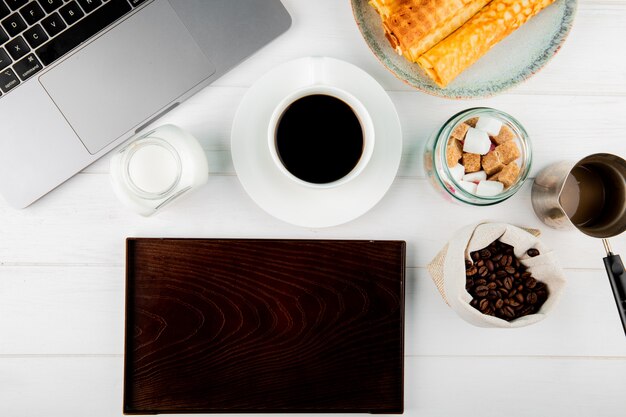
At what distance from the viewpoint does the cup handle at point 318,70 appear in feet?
2.03

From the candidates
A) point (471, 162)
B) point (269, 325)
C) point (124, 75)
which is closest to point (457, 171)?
point (471, 162)

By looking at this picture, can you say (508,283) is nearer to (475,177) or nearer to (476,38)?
(475,177)

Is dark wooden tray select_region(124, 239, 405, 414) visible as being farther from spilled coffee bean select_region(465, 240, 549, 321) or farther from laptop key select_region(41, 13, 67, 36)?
laptop key select_region(41, 13, 67, 36)

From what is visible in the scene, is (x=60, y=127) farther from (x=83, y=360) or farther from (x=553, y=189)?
(x=553, y=189)

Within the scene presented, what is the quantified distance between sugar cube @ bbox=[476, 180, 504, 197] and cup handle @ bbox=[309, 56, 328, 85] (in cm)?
24

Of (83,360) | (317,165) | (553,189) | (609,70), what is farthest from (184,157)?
(609,70)

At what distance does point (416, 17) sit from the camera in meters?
0.56

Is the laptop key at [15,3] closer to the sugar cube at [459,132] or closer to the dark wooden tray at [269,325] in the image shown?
the dark wooden tray at [269,325]

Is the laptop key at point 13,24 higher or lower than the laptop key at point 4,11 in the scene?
lower

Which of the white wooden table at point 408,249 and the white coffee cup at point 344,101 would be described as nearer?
the white coffee cup at point 344,101

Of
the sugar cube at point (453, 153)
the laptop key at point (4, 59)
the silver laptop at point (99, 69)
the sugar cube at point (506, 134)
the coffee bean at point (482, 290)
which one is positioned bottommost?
the coffee bean at point (482, 290)

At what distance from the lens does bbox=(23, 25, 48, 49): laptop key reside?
0.60 meters

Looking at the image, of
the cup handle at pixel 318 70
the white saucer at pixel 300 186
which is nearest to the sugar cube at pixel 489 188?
the white saucer at pixel 300 186

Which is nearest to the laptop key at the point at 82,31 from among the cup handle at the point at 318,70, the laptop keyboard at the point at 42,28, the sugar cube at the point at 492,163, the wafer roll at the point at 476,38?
the laptop keyboard at the point at 42,28
